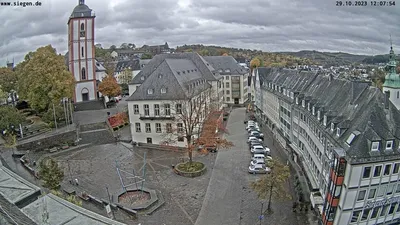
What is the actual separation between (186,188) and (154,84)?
17.7 m

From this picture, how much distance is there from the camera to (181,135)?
40.4 m

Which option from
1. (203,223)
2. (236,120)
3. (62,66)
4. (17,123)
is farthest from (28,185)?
(236,120)

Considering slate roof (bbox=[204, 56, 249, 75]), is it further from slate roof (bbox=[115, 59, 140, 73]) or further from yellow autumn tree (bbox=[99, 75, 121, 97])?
yellow autumn tree (bbox=[99, 75, 121, 97])

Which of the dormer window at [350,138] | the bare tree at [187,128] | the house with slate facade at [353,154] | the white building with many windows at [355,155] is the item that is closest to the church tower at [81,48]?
the bare tree at [187,128]

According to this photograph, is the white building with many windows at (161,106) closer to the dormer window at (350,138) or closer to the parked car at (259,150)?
the parked car at (259,150)

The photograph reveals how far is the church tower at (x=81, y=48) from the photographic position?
189ft

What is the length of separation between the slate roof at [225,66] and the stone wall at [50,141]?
44950 mm

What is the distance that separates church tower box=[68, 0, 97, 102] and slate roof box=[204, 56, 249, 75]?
1200 inches

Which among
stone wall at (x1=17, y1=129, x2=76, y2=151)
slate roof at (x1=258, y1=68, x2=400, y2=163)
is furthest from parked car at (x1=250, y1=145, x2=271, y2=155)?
stone wall at (x1=17, y1=129, x2=76, y2=151)

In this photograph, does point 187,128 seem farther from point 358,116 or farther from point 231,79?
point 231,79

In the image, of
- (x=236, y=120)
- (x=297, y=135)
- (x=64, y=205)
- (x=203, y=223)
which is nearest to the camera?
(x=64, y=205)

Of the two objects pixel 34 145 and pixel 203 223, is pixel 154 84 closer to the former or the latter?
pixel 34 145

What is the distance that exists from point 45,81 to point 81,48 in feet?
47.2

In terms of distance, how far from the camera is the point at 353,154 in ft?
66.1
